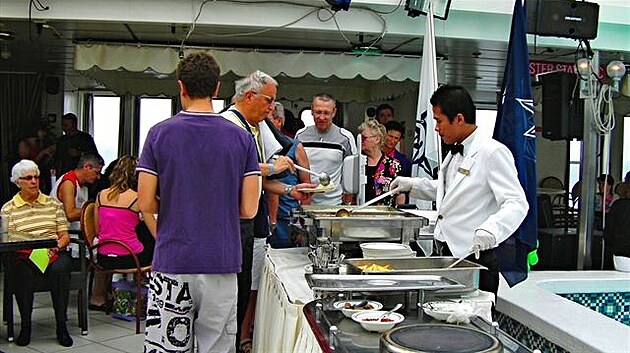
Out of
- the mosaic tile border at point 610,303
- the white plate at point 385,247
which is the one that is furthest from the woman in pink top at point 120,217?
the mosaic tile border at point 610,303

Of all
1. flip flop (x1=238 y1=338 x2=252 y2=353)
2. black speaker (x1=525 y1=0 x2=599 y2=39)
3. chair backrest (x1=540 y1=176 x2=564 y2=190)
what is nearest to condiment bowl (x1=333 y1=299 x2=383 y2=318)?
flip flop (x1=238 y1=338 x2=252 y2=353)

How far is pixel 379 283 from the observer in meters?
1.79

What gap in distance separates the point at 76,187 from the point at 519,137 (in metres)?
3.52

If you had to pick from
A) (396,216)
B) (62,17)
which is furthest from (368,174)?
(62,17)

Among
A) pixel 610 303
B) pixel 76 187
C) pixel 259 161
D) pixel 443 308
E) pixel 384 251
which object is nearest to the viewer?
pixel 443 308

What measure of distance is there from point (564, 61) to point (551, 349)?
550 centimetres

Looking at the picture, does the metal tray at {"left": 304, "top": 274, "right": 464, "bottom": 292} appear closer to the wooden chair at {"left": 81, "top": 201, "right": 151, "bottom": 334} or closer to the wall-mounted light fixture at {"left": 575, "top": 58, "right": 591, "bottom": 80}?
the wooden chair at {"left": 81, "top": 201, "right": 151, "bottom": 334}

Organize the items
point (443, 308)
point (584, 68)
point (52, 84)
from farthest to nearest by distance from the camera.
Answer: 1. point (52, 84)
2. point (584, 68)
3. point (443, 308)

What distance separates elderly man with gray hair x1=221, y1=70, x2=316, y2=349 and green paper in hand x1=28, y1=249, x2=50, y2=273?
1732 mm

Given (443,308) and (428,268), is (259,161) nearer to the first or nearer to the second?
(428,268)

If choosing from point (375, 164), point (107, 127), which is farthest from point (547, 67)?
point (107, 127)

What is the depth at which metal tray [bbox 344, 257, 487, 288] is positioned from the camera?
6.33 feet

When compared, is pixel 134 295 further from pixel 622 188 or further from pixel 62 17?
pixel 622 188

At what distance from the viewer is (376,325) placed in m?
1.57
